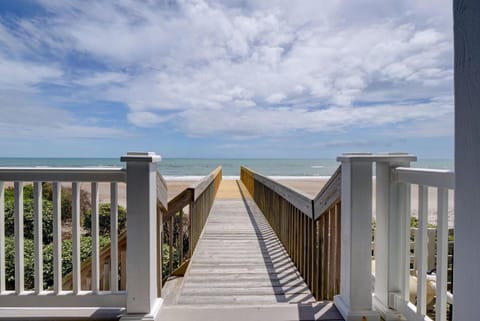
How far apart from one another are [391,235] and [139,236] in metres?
1.56

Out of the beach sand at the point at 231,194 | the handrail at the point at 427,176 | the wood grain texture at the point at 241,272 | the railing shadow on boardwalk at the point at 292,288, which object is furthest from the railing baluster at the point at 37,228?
the beach sand at the point at 231,194

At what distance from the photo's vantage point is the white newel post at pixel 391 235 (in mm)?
1757

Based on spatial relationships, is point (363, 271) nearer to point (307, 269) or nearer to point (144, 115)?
point (307, 269)

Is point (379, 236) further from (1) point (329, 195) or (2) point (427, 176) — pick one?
(2) point (427, 176)

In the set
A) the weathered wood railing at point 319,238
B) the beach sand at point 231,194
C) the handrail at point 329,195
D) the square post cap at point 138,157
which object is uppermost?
the square post cap at point 138,157

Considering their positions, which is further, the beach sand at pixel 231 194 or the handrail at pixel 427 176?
the beach sand at pixel 231 194

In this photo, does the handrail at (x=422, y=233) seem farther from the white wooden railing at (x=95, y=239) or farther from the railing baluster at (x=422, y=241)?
the white wooden railing at (x=95, y=239)

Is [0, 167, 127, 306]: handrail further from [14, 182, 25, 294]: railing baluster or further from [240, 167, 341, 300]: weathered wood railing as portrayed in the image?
[240, 167, 341, 300]: weathered wood railing

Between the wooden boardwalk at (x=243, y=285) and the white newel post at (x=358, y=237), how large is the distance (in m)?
0.17

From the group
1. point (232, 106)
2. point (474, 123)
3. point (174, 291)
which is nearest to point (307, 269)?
point (174, 291)

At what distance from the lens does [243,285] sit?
8.52 ft

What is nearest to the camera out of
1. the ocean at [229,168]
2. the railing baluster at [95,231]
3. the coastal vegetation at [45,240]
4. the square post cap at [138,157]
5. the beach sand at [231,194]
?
the square post cap at [138,157]

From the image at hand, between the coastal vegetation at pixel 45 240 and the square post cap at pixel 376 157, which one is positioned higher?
the square post cap at pixel 376 157

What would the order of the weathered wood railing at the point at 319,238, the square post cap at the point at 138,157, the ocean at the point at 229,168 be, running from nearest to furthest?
the square post cap at the point at 138,157 < the weathered wood railing at the point at 319,238 < the ocean at the point at 229,168
